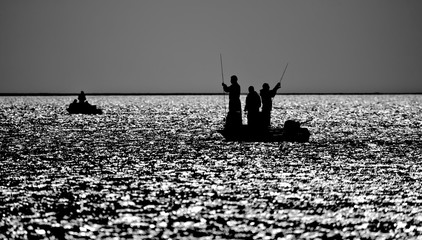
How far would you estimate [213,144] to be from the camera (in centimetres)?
3064

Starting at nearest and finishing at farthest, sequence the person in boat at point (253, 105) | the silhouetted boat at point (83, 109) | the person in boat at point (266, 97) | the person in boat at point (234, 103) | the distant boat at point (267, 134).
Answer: the person in boat at point (234, 103) < the person in boat at point (253, 105) < the person in boat at point (266, 97) < the distant boat at point (267, 134) < the silhouetted boat at point (83, 109)

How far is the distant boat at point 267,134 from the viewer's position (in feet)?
97.9

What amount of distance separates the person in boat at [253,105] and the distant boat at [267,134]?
511 millimetres

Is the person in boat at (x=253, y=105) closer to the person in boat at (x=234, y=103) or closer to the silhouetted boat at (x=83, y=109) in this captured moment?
the person in boat at (x=234, y=103)

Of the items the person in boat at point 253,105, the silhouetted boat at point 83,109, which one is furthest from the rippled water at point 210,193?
the silhouetted boat at point 83,109

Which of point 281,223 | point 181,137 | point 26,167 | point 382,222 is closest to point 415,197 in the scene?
point 382,222

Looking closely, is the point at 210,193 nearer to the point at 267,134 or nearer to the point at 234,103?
the point at 234,103

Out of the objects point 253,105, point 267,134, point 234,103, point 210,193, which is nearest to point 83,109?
point 267,134

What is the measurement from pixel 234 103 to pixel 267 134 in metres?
2.39

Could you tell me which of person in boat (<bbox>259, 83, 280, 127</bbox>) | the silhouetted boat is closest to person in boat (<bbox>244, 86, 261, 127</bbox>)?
person in boat (<bbox>259, 83, 280, 127</bbox>)

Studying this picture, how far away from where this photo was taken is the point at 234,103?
93.9 feet

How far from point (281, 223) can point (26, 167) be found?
1115cm

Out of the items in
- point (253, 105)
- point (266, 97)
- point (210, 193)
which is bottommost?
point (210, 193)

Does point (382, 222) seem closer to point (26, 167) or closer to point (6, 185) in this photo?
point (6, 185)
